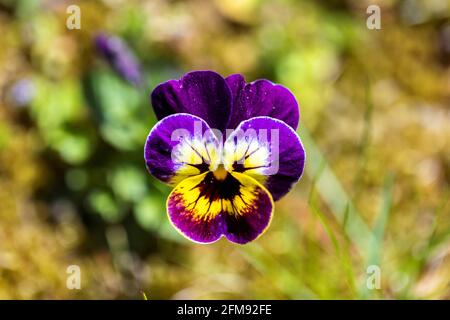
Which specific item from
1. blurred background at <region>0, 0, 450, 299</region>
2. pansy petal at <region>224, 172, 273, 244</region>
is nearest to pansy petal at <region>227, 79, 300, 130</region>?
pansy petal at <region>224, 172, 273, 244</region>

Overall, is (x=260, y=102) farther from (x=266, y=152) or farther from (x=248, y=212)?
(x=248, y=212)

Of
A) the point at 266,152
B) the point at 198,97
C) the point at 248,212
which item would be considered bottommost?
the point at 248,212

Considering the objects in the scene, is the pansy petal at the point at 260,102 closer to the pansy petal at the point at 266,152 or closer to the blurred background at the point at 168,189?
the pansy petal at the point at 266,152

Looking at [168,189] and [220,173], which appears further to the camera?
[168,189]

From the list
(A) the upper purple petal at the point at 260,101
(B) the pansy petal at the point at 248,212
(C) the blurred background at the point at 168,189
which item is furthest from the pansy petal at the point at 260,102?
(C) the blurred background at the point at 168,189

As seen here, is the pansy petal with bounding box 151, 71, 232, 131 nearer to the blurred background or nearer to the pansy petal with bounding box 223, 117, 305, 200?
the pansy petal with bounding box 223, 117, 305, 200

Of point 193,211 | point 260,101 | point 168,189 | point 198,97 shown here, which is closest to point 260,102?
point 260,101
